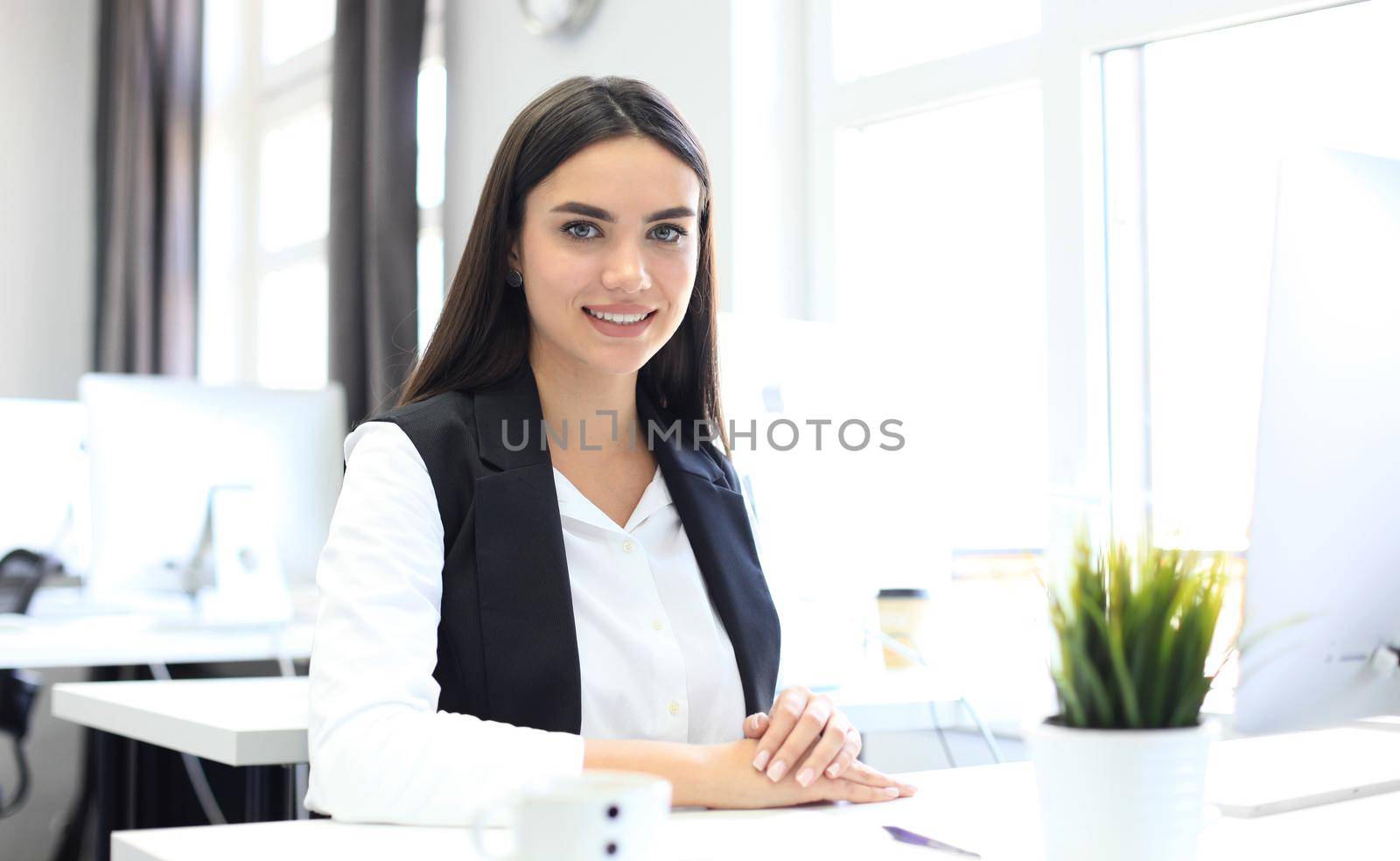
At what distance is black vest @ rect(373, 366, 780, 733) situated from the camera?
128cm

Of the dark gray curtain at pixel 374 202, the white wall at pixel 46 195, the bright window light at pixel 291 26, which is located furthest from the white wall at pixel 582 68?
the white wall at pixel 46 195

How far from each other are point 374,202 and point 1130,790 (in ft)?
11.0

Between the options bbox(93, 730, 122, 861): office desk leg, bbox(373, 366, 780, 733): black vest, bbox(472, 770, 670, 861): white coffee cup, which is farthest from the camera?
bbox(93, 730, 122, 861): office desk leg

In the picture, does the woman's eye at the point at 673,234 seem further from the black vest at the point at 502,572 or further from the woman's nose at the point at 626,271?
the black vest at the point at 502,572

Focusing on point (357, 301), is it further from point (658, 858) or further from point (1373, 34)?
point (658, 858)

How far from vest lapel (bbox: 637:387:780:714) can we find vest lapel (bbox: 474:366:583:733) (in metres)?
0.20

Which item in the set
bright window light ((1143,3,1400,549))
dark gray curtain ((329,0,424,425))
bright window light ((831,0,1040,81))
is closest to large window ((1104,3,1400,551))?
bright window light ((1143,3,1400,549))

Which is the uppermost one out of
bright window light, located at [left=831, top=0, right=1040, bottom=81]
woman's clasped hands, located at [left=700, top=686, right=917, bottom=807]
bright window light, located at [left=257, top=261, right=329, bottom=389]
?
bright window light, located at [left=831, top=0, right=1040, bottom=81]

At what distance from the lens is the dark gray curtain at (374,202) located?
3703 millimetres

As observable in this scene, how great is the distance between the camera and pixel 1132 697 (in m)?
0.71

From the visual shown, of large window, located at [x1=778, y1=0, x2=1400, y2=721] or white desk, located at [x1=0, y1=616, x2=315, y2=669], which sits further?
white desk, located at [x1=0, y1=616, x2=315, y2=669]

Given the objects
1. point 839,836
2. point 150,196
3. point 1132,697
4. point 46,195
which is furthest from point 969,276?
point 46,195

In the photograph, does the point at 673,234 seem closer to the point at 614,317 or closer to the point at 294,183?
the point at 614,317

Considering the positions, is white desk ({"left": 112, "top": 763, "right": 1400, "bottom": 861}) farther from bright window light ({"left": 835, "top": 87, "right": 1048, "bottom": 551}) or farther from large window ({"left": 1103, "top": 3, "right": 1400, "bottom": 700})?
bright window light ({"left": 835, "top": 87, "right": 1048, "bottom": 551})
